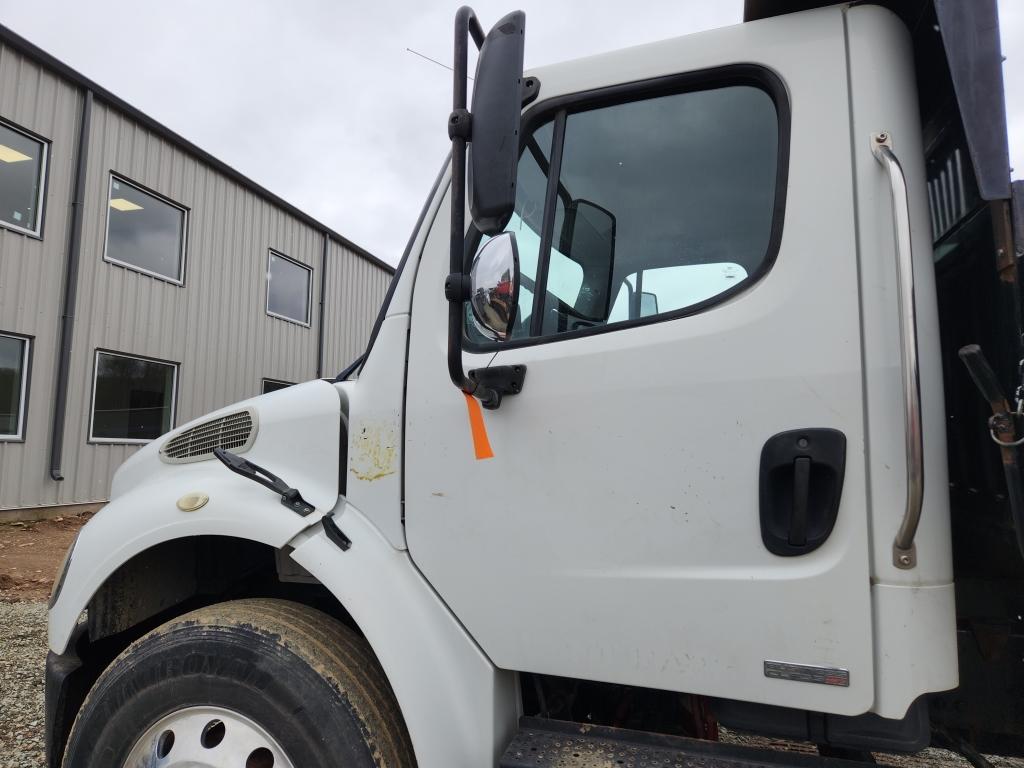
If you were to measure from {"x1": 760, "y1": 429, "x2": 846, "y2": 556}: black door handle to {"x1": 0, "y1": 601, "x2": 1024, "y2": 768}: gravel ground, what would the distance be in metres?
1.32

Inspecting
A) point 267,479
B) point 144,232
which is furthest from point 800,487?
point 144,232

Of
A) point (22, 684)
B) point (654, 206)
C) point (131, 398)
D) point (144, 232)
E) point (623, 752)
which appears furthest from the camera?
point (144, 232)

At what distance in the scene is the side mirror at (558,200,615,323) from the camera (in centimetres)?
171

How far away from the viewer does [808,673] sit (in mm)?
1376

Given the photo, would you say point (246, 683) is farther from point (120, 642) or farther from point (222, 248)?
point (222, 248)

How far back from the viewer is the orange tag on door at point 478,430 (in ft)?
5.49

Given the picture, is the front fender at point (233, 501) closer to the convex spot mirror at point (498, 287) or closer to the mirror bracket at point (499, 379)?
the mirror bracket at point (499, 379)

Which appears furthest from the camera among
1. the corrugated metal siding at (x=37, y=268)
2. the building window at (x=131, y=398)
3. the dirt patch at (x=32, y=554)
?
the building window at (x=131, y=398)

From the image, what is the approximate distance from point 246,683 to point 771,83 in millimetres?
1996

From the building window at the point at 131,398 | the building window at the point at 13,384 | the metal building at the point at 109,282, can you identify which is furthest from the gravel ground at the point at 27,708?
the building window at the point at 131,398

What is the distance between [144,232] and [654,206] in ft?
41.3

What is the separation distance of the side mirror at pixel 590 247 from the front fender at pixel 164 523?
937 mm

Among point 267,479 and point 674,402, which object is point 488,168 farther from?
point 267,479

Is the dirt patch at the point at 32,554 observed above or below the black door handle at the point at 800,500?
below
